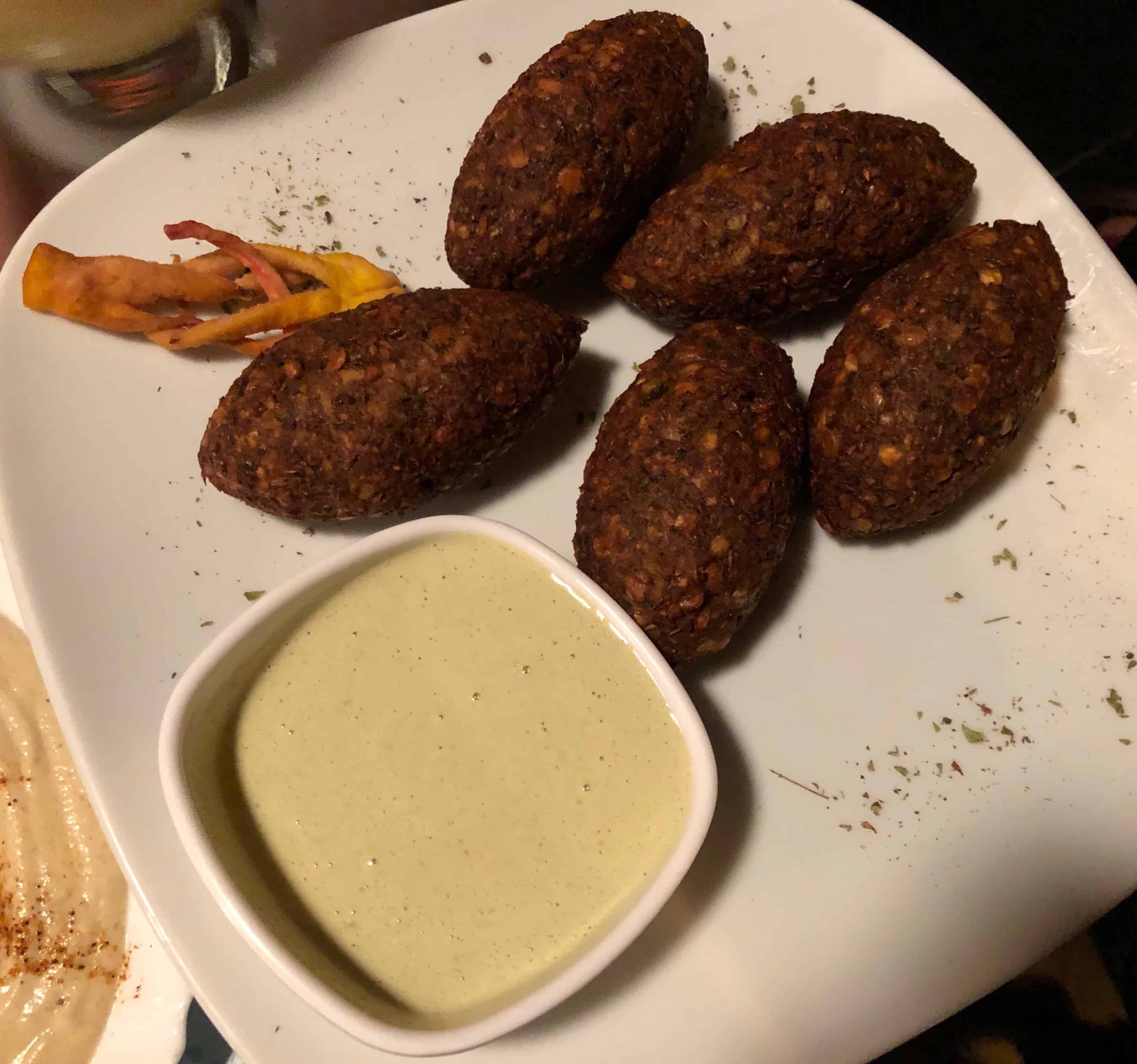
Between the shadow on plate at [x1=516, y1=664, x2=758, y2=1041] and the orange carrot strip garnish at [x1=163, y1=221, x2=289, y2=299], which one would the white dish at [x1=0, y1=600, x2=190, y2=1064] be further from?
the orange carrot strip garnish at [x1=163, y1=221, x2=289, y2=299]

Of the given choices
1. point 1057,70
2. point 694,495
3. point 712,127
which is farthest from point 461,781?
point 1057,70

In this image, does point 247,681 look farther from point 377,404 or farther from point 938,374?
point 938,374

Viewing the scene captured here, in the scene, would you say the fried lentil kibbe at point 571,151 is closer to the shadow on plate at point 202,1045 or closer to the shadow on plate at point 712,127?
the shadow on plate at point 712,127

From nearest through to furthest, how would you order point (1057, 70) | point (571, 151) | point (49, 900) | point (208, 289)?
point (571, 151) < point (208, 289) < point (49, 900) < point (1057, 70)

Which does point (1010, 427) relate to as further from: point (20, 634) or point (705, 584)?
point (20, 634)

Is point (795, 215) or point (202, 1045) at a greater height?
point (795, 215)

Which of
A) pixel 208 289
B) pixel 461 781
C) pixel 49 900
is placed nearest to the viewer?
pixel 461 781

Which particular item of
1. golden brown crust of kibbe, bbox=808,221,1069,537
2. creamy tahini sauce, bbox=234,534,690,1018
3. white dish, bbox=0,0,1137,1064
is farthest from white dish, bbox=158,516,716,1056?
golden brown crust of kibbe, bbox=808,221,1069,537

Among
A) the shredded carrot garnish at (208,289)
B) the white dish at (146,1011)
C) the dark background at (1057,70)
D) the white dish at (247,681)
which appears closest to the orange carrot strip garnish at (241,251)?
the shredded carrot garnish at (208,289)
